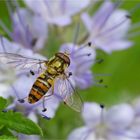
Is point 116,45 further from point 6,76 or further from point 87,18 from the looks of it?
point 6,76

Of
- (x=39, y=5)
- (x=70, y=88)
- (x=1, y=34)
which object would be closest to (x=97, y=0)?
(x=39, y=5)

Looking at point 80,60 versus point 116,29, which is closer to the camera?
point 80,60

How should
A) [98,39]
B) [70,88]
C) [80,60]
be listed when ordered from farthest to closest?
[98,39], [80,60], [70,88]

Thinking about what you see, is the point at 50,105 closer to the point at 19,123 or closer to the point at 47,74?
the point at 47,74

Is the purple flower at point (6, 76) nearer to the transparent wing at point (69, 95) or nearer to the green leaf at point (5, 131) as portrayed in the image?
the transparent wing at point (69, 95)

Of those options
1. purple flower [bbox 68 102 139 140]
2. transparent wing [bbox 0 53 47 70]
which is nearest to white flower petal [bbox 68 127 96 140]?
purple flower [bbox 68 102 139 140]

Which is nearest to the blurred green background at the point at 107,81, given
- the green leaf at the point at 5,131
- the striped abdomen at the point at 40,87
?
the striped abdomen at the point at 40,87

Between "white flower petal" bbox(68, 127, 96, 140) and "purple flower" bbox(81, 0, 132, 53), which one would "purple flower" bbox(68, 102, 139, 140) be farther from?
"purple flower" bbox(81, 0, 132, 53)

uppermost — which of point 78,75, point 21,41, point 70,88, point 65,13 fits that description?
point 65,13
